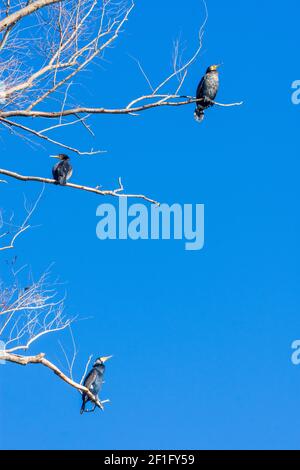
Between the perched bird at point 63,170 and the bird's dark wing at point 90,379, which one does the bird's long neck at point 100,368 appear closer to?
the bird's dark wing at point 90,379

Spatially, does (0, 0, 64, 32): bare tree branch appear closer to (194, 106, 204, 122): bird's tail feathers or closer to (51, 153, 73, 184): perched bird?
(51, 153, 73, 184): perched bird

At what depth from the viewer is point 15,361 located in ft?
21.6

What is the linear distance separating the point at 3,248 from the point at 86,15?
2.40m

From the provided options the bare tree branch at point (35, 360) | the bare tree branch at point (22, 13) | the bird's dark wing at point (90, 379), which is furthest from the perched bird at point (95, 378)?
the bare tree branch at point (22, 13)

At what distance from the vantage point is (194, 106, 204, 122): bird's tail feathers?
971 cm

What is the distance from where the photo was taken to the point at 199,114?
9.77 m

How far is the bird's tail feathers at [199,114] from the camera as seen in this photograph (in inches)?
382

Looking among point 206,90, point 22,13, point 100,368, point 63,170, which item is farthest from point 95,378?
point 22,13

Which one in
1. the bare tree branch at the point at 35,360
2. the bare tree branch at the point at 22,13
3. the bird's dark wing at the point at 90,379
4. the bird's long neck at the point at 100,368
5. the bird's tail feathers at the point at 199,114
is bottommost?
the bare tree branch at the point at 35,360

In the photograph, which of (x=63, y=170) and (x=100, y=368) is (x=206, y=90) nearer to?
(x=63, y=170)

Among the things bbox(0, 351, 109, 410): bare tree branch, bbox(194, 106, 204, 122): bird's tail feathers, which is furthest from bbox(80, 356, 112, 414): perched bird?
bbox(194, 106, 204, 122): bird's tail feathers
